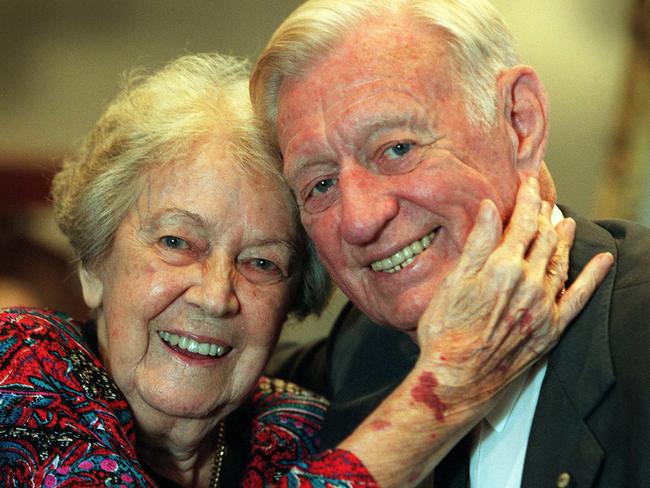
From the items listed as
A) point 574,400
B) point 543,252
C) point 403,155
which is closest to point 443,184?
point 403,155

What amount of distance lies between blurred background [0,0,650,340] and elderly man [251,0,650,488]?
8.54 feet

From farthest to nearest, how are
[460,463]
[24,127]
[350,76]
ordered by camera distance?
[24,127]
[460,463]
[350,76]

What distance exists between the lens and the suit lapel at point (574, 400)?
6.16ft

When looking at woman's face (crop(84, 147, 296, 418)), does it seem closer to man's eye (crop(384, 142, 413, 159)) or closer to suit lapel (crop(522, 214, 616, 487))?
man's eye (crop(384, 142, 413, 159))

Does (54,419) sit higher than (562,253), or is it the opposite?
(562,253)

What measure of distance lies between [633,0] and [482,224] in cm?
346

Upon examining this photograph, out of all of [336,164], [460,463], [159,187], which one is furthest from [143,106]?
[460,463]

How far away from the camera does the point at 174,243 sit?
232 cm

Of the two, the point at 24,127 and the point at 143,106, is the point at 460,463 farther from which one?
the point at 24,127

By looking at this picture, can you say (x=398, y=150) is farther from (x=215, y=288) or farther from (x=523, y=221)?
(x=215, y=288)

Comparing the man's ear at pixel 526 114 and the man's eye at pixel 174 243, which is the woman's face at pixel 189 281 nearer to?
the man's eye at pixel 174 243

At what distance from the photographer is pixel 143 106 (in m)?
2.46

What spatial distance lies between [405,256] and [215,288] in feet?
1.58

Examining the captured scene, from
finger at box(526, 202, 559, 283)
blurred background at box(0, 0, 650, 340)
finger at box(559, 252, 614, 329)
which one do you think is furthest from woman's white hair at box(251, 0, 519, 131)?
blurred background at box(0, 0, 650, 340)
